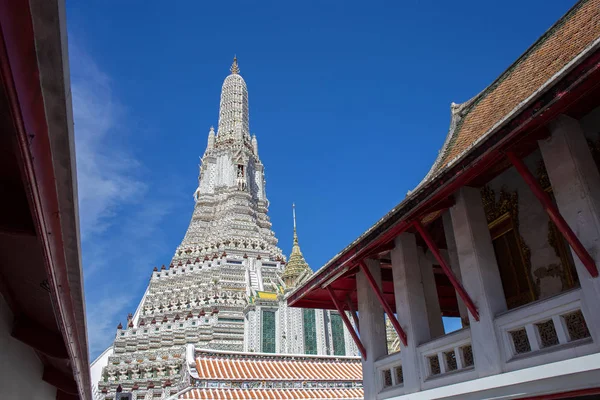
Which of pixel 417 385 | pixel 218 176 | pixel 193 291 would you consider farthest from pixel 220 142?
pixel 417 385

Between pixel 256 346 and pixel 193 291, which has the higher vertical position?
pixel 193 291

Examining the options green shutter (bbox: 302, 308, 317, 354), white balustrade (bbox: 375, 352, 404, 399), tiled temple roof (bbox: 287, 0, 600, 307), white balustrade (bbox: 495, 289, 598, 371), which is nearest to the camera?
white balustrade (bbox: 495, 289, 598, 371)

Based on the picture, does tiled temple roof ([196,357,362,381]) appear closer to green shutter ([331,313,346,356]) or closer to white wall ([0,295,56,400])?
white wall ([0,295,56,400])

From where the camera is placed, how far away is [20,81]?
1902 mm

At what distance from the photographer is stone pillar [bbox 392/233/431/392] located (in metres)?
6.83

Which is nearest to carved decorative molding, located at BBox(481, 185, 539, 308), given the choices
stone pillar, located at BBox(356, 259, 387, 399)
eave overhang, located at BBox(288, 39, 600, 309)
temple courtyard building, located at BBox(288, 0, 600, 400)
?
temple courtyard building, located at BBox(288, 0, 600, 400)

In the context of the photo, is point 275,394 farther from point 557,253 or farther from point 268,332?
point 268,332

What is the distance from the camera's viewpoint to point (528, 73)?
782 cm

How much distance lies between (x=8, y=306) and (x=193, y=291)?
3679cm

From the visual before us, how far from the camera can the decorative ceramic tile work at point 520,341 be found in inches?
205

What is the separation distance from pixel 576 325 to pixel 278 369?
41.1 ft

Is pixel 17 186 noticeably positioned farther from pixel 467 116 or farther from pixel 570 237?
pixel 467 116

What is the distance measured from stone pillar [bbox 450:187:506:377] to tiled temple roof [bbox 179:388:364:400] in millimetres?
9659

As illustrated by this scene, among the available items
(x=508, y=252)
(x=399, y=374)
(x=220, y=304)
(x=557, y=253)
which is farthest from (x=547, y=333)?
(x=220, y=304)
